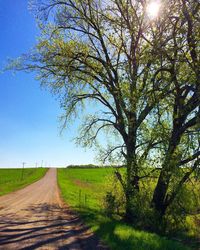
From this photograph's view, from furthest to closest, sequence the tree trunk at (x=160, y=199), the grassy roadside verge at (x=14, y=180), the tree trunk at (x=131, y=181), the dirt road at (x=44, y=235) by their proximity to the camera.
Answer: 1. the grassy roadside verge at (x=14, y=180)
2. the tree trunk at (x=160, y=199)
3. the tree trunk at (x=131, y=181)
4. the dirt road at (x=44, y=235)

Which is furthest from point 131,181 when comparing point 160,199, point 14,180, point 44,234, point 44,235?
point 14,180

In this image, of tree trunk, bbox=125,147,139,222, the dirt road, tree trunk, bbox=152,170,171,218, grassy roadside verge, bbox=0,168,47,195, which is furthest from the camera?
grassy roadside verge, bbox=0,168,47,195

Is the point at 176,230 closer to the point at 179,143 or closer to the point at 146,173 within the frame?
the point at 146,173

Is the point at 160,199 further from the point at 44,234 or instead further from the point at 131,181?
the point at 44,234

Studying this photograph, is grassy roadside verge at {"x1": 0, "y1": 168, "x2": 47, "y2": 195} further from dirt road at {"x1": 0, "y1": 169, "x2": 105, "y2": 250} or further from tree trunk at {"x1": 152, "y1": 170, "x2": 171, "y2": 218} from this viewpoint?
dirt road at {"x1": 0, "y1": 169, "x2": 105, "y2": 250}

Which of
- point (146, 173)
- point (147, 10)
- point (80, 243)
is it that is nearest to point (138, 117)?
point (146, 173)

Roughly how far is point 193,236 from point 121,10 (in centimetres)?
1356

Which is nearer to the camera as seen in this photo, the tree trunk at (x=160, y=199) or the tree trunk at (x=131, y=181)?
the tree trunk at (x=131, y=181)

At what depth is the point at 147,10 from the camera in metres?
18.9

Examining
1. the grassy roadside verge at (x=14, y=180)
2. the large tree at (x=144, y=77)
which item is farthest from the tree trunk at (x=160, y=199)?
the grassy roadside verge at (x=14, y=180)

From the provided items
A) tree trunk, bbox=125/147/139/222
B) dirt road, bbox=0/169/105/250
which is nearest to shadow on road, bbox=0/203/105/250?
dirt road, bbox=0/169/105/250

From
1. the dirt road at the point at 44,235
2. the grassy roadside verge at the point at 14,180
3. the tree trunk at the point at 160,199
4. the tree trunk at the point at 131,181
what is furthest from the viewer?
the grassy roadside verge at the point at 14,180

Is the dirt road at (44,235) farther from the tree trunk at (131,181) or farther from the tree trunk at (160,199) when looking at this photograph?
the tree trunk at (160,199)

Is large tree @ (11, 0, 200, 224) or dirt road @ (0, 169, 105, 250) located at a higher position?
large tree @ (11, 0, 200, 224)
